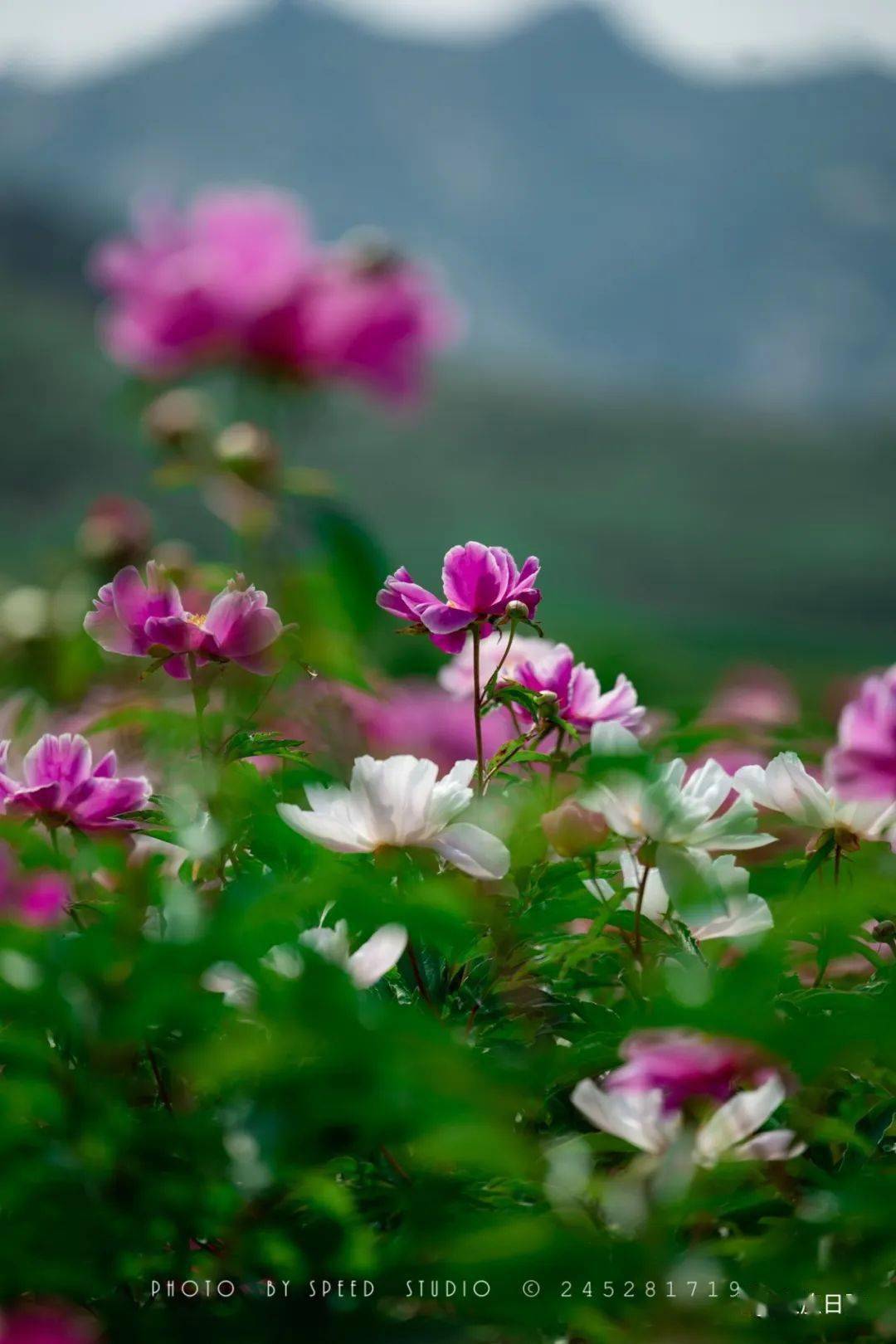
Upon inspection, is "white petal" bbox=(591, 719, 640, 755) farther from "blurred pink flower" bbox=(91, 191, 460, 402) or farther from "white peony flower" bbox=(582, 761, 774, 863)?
"blurred pink flower" bbox=(91, 191, 460, 402)

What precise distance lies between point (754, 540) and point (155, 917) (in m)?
9.83

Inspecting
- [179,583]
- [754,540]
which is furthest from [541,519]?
[179,583]

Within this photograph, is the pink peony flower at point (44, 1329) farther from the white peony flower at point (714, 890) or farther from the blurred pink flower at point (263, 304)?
the blurred pink flower at point (263, 304)

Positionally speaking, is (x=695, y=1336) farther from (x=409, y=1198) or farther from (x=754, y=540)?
(x=754, y=540)

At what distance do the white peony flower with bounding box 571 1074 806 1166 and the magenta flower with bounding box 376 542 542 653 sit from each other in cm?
22

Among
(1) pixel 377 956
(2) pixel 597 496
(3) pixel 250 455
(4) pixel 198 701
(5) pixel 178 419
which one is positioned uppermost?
(2) pixel 597 496

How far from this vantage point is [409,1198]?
408 millimetres

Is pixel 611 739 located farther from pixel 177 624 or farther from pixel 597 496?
pixel 597 496

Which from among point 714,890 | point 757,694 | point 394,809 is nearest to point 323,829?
point 394,809

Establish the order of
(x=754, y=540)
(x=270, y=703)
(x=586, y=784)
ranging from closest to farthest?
1. (x=586, y=784)
2. (x=270, y=703)
3. (x=754, y=540)

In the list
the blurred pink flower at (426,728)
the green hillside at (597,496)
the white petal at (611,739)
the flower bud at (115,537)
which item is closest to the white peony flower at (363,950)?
the white petal at (611,739)

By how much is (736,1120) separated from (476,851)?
133 mm

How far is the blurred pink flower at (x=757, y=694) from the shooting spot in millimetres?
1521

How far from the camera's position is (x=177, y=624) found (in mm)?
565
